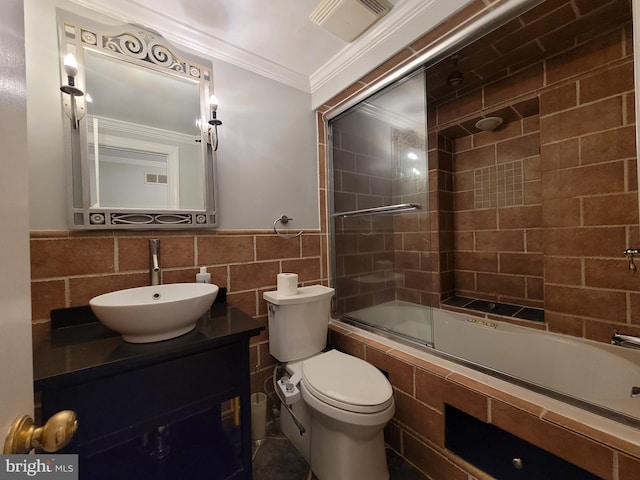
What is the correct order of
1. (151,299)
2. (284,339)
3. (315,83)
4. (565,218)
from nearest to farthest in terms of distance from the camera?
(151,299)
(284,339)
(565,218)
(315,83)

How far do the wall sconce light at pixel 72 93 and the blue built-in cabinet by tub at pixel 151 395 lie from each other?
0.86m

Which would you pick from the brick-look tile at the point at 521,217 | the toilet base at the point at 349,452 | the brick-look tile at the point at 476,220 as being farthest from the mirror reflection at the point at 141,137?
the brick-look tile at the point at 521,217

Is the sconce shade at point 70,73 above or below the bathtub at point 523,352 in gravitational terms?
above

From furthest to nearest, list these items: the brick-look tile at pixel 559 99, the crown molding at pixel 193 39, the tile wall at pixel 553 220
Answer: the brick-look tile at pixel 559 99, the crown molding at pixel 193 39, the tile wall at pixel 553 220

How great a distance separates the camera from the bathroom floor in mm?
1321

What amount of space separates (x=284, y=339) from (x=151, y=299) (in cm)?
73

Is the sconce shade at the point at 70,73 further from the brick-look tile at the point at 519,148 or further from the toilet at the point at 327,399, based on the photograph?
the brick-look tile at the point at 519,148

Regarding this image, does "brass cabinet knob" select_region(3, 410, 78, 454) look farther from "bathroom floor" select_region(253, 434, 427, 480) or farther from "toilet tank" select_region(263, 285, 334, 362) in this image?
"bathroom floor" select_region(253, 434, 427, 480)

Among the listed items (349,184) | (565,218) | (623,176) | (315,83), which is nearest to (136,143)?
(315,83)

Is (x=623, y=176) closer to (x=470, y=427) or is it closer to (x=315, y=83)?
(x=470, y=427)

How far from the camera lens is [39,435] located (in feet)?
1.29

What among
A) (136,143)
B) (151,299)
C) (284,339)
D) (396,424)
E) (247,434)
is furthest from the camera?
(284,339)

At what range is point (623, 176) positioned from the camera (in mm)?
1505

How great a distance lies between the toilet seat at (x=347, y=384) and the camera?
112 centimetres
